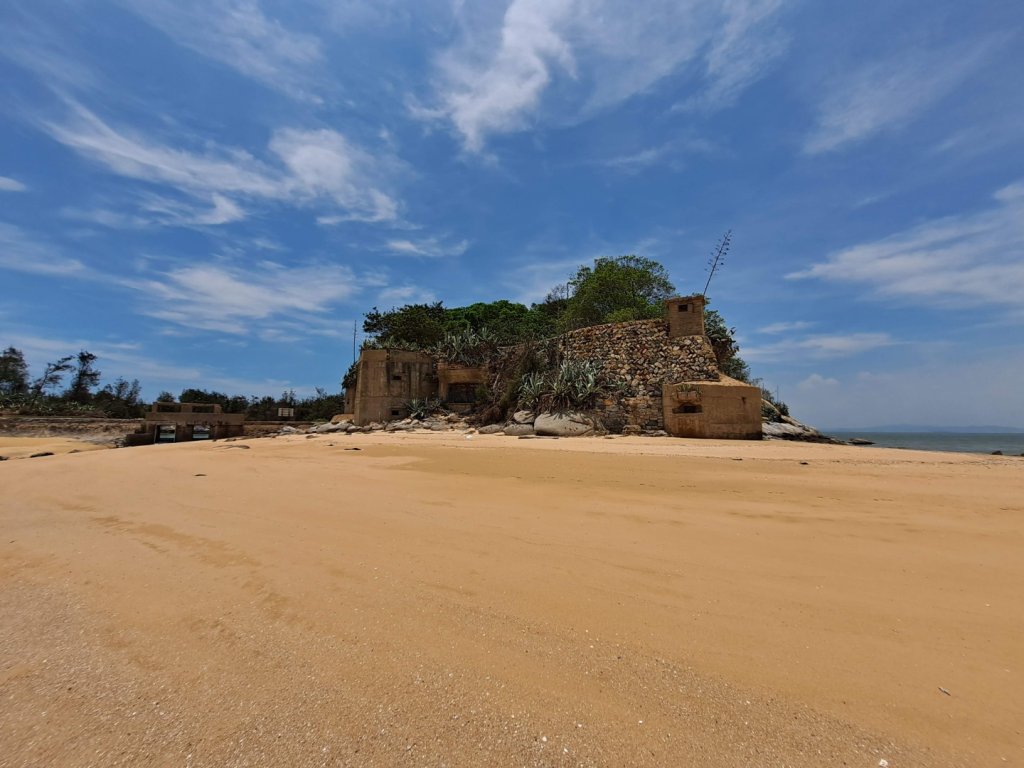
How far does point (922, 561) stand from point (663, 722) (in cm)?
265

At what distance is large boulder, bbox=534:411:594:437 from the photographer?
14580mm

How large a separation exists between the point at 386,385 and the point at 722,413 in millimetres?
15112

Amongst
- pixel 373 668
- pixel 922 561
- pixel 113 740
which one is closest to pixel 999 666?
pixel 922 561

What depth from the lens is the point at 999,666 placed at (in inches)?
72.3

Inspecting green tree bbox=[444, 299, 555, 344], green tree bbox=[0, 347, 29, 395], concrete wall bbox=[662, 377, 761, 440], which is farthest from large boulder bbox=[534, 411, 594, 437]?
green tree bbox=[0, 347, 29, 395]

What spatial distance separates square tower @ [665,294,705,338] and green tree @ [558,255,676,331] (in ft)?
30.4

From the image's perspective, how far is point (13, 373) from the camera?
118 ft

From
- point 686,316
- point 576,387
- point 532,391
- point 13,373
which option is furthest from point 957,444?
point 13,373

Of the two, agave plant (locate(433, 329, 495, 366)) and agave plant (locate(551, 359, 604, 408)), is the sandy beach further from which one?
agave plant (locate(433, 329, 495, 366))

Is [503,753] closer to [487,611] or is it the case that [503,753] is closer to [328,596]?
[487,611]

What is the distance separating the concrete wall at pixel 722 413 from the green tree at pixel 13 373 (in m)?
47.7

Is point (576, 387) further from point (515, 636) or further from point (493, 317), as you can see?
point (493, 317)

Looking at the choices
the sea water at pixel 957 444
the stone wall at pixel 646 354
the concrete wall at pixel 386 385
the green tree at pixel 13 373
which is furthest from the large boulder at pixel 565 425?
the green tree at pixel 13 373

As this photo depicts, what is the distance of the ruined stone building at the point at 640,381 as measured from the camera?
14203 mm
